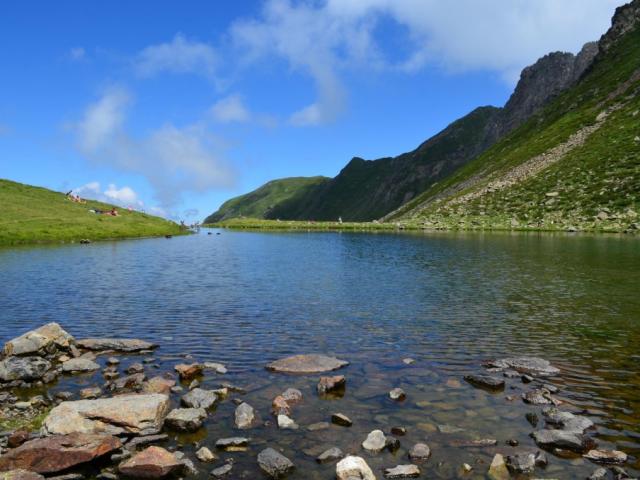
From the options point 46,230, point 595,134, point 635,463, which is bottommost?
point 635,463

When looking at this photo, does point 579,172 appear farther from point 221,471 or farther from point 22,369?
point 221,471

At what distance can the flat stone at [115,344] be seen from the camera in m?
22.1

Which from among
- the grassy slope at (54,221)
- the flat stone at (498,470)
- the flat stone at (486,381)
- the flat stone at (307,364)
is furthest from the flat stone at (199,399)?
the grassy slope at (54,221)

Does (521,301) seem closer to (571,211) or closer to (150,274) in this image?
(150,274)

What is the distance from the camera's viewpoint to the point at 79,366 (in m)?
19.6

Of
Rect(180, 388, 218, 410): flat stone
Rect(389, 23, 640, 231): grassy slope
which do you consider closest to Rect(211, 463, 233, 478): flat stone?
Rect(180, 388, 218, 410): flat stone

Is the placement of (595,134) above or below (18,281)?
above

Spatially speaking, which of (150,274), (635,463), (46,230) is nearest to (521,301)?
(635,463)

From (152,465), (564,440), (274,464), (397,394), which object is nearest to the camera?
(152,465)

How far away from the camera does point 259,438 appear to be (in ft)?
44.6

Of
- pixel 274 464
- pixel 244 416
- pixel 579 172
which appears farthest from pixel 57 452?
pixel 579 172

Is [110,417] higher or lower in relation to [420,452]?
higher

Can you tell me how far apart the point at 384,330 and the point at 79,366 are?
47.1 feet

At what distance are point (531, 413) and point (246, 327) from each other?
15505 mm
